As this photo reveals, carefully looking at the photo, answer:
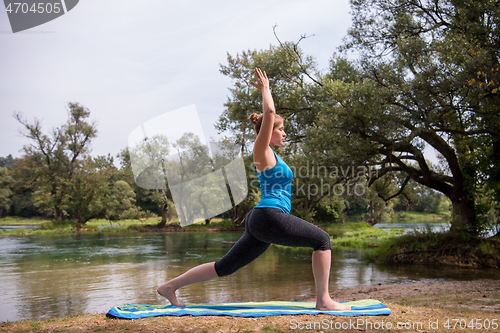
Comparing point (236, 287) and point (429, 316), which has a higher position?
point (429, 316)

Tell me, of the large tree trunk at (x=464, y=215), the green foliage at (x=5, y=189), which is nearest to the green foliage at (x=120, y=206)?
the green foliage at (x=5, y=189)

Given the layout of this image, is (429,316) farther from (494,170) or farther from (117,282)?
(494,170)

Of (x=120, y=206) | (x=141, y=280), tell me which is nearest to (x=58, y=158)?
(x=120, y=206)

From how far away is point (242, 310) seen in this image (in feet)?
11.2

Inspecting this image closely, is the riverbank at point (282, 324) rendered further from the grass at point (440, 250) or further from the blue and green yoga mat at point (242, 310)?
the grass at point (440, 250)

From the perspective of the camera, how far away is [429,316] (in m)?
3.46

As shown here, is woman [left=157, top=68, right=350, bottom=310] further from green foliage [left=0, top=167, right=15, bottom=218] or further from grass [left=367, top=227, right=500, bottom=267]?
green foliage [left=0, top=167, right=15, bottom=218]

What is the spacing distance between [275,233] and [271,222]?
10 centimetres

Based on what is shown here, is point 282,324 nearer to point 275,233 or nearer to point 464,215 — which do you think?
point 275,233

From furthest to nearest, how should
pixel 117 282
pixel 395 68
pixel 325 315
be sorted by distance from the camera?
1. pixel 395 68
2. pixel 117 282
3. pixel 325 315

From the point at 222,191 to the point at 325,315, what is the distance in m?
16.0

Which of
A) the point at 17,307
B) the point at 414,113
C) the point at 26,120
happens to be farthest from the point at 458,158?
the point at 26,120

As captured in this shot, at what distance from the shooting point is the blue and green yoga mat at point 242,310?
321cm

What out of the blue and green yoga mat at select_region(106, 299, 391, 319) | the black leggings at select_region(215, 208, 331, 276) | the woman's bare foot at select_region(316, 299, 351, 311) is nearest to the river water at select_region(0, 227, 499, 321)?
the blue and green yoga mat at select_region(106, 299, 391, 319)
